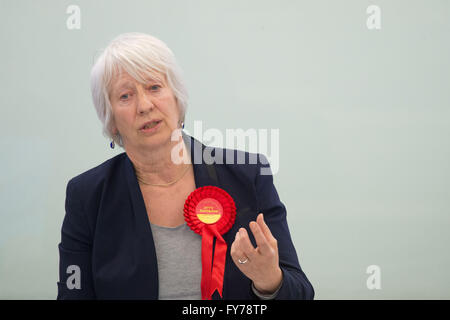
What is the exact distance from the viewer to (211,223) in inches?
42.4

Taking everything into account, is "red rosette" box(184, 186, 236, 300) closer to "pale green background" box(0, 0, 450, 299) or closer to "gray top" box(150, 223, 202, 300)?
"gray top" box(150, 223, 202, 300)

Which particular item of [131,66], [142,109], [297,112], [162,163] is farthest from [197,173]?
Answer: [297,112]

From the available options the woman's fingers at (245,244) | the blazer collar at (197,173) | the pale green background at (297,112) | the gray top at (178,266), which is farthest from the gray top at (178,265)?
the pale green background at (297,112)

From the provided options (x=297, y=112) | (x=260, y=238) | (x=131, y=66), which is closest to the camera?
(x=260, y=238)

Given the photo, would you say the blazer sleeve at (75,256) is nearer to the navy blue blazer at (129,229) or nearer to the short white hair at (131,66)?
the navy blue blazer at (129,229)

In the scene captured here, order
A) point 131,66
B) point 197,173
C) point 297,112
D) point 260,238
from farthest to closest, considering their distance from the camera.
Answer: point 297,112, point 197,173, point 131,66, point 260,238

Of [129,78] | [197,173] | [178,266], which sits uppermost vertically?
[129,78]

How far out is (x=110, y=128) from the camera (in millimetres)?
1169

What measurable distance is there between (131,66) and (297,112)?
935mm

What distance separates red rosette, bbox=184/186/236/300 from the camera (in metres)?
1.05

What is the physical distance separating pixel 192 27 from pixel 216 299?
47.4 inches

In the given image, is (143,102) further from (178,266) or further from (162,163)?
(178,266)

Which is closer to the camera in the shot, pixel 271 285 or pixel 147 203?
pixel 271 285

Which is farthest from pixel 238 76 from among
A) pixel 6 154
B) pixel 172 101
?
pixel 6 154
